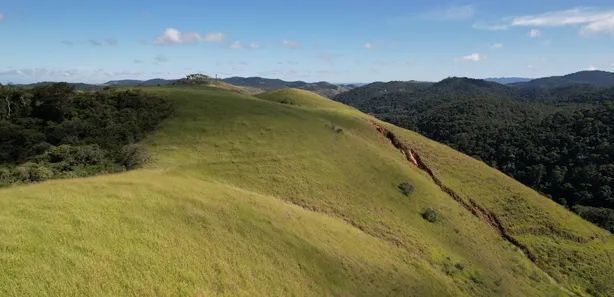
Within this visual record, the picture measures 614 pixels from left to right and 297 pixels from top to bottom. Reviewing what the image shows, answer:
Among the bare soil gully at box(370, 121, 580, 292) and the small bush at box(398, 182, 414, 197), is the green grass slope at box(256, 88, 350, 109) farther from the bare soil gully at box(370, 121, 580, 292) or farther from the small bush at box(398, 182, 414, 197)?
the small bush at box(398, 182, 414, 197)

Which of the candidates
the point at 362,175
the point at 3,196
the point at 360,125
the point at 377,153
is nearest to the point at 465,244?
the point at 362,175

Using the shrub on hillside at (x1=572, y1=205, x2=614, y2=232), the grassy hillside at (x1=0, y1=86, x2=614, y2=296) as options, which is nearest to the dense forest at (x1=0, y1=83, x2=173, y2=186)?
the grassy hillside at (x1=0, y1=86, x2=614, y2=296)

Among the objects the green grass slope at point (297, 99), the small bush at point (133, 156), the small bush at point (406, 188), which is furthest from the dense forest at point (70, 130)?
the green grass slope at point (297, 99)

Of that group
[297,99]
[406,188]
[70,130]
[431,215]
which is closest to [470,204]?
[431,215]

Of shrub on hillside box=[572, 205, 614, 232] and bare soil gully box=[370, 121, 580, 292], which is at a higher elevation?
bare soil gully box=[370, 121, 580, 292]

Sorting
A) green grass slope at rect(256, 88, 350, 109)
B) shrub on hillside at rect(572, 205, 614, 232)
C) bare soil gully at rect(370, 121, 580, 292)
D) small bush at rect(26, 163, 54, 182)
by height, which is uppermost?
green grass slope at rect(256, 88, 350, 109)

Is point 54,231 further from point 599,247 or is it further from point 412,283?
point 599,247

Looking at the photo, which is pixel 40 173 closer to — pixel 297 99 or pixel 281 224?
pixel 281 224
